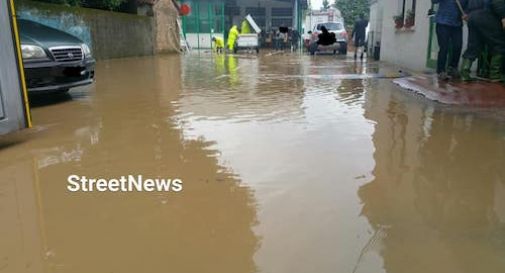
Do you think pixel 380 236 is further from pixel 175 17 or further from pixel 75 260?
pixel 175 17

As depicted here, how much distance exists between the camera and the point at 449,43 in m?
8.21

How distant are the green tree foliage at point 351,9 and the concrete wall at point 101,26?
35567 millimetres

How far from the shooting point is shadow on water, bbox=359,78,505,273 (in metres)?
2.18

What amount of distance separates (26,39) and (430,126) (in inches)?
191

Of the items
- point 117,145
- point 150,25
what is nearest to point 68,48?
point 117,145

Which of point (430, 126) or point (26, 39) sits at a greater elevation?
point (26, 39)

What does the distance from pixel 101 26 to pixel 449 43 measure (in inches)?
502

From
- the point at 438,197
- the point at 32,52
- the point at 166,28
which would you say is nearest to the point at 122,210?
the point at 438,197

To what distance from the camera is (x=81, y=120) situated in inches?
212

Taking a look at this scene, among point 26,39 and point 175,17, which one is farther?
point 175,17

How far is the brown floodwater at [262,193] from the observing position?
2.19 m

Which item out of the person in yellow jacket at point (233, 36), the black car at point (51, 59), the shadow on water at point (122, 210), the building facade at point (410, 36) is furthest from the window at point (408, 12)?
the person in yellow jacket at point (233, 36)

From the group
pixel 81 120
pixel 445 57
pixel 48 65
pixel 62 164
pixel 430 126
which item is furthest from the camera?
pixel 445 57

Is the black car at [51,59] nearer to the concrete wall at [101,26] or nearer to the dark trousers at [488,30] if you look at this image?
the dark trousers at [488,30]
